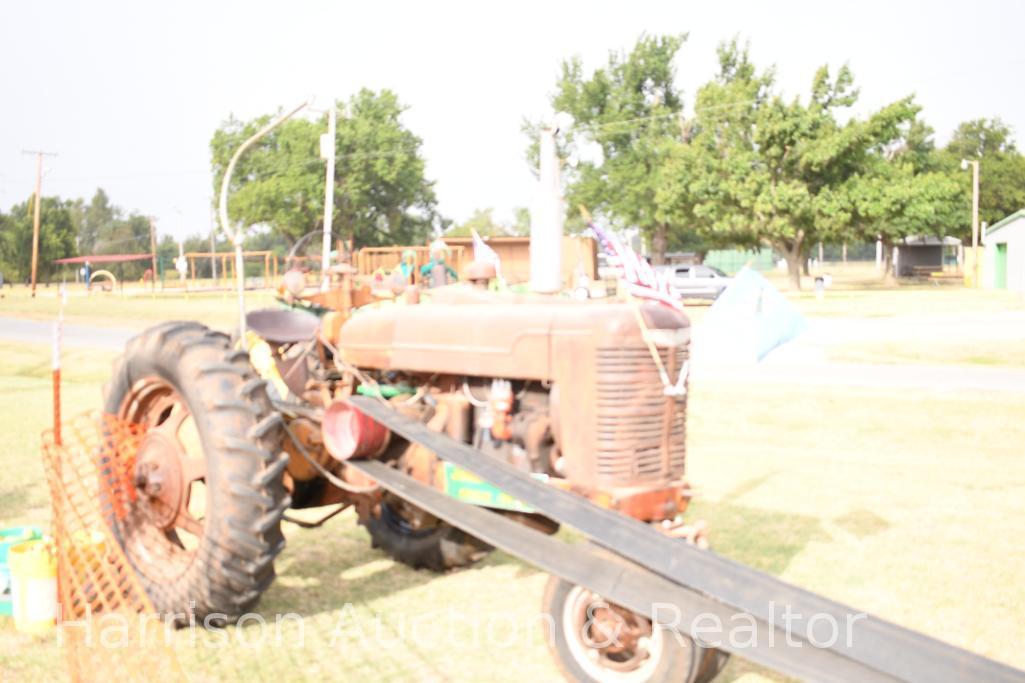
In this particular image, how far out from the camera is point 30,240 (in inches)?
2451

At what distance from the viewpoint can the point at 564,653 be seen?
3457 mm

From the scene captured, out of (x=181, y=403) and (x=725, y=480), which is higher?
(x=181, y=403)

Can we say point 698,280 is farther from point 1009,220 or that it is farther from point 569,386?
point 569,386

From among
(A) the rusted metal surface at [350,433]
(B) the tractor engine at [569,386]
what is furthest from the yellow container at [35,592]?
(B) the tractor engine at [569,386]

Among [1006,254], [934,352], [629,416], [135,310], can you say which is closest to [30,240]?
[135,310]

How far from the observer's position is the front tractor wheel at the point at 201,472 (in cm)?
374

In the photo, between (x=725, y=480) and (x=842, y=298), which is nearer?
(x=725, y=480)

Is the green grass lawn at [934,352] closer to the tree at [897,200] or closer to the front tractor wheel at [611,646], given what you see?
the front tractor wheel at [611,646]

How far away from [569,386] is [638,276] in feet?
1.65

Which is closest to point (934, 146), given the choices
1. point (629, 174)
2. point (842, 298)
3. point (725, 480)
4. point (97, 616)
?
point (629, 174)

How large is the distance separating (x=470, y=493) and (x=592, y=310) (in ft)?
3.14

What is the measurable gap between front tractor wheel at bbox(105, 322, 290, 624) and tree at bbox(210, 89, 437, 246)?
50655mm

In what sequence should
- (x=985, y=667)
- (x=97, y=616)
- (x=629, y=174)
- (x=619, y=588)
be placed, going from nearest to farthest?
1. (x=985, y=667)
2. (x=619, y=588)
3. (x=97, y=616)
4. (x=629, y=174)

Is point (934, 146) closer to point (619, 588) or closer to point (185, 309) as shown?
point (185, 309)
